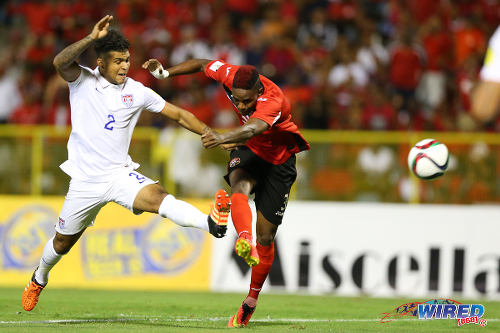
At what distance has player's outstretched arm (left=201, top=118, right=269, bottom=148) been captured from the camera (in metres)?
7.09

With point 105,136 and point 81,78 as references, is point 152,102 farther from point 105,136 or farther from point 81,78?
point 81,78

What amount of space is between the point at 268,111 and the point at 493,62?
1.98 m

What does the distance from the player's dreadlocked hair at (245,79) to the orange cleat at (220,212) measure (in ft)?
3.54

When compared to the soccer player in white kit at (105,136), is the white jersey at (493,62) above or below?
above

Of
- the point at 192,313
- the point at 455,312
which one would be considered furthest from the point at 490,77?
the point at 192,313

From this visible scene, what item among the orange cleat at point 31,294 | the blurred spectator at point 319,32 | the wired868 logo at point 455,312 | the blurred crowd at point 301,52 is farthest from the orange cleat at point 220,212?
the blurred spectator at point 319,32

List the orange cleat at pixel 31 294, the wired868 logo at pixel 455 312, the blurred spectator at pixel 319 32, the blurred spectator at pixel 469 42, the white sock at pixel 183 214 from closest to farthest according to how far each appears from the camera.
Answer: the white sock at pixel 183 214
the orange cleat at pixel 31 294
the wired868 logo at pixel 455 312
the blurred spectator at pixel 469 42
the blurred spectator at pixel 319 32

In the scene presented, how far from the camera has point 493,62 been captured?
274 inches

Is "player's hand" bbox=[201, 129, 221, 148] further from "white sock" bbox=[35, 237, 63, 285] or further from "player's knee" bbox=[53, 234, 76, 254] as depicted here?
"white sock" bbox=[35, 237, 63, 285]

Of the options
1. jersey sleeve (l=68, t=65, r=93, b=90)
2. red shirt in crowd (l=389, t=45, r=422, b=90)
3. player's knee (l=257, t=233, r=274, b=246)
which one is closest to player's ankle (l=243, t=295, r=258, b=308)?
player's knee (l=257, t=233, r=274, b=246)

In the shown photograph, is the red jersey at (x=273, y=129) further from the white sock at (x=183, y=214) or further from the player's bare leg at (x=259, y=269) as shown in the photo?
the white sock at (x=183, y=214)

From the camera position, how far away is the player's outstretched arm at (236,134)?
7.09 meters

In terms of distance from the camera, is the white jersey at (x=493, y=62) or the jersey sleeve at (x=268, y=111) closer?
the white jersey at (x=493, y=62)

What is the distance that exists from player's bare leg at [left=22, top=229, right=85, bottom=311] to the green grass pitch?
0.20m
